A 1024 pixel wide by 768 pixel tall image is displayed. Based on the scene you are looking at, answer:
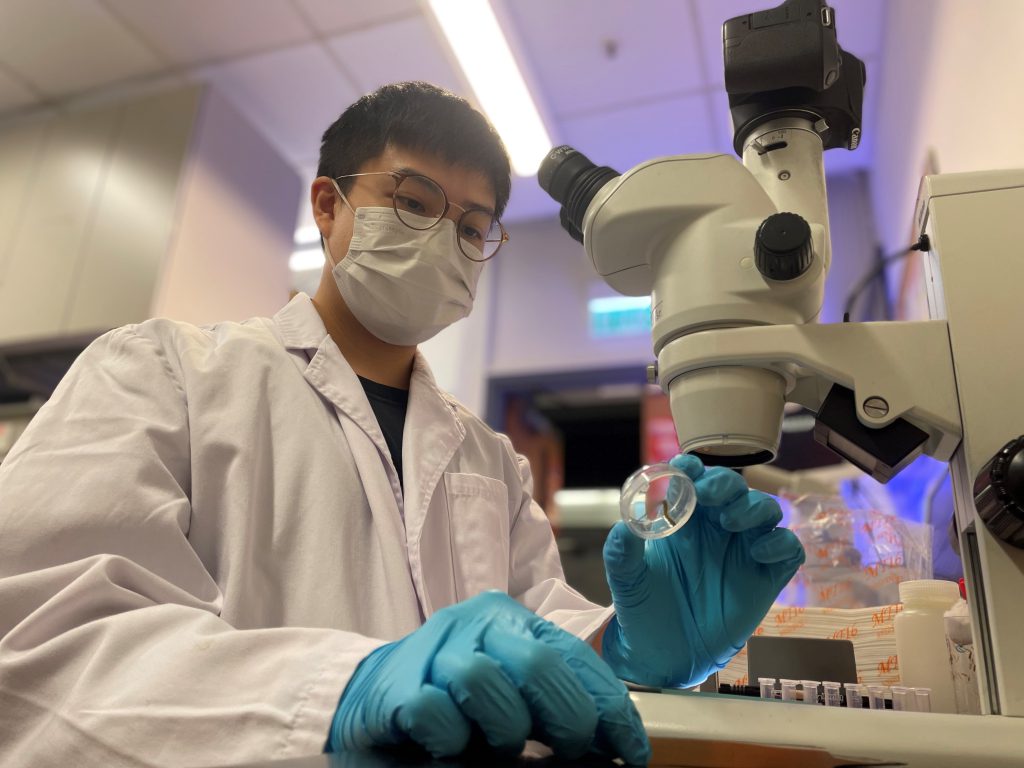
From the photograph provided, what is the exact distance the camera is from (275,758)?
50 centimetres

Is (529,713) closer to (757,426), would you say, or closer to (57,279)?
(757,426)

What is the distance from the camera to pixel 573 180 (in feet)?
2.61

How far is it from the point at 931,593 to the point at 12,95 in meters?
3.48

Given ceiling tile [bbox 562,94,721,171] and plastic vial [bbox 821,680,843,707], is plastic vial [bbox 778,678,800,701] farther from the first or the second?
ceiling tile [bbox 562,94,721,171]

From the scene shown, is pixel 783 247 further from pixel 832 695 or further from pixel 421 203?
pixel 421 203

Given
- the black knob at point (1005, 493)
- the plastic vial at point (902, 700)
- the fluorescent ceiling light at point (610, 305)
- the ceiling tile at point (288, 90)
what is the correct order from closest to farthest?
1. the black knob at point (1005, 493)
2. the plastic vial at point (902, 700)
3. the ceiling tile at point (288, 90)
4. the fluorescent ceiling light at point (610, 305)

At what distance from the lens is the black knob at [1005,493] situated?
56cm

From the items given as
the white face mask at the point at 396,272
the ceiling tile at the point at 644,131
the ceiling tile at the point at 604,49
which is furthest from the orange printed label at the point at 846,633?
the ceiling tile at the point at 644,131

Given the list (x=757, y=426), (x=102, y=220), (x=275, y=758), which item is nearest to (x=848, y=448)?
(x=757, y=426)

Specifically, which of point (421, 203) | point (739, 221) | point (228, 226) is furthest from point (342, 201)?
point (228, 226)

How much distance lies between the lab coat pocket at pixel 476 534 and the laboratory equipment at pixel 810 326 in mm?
472

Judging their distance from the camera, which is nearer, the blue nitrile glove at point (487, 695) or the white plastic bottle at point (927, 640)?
the blue nitrile glove at point (487, 695)

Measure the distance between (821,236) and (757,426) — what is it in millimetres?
188

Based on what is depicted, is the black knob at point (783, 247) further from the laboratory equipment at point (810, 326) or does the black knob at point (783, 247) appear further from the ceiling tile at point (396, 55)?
the ceiling tile at point (396, 55)
